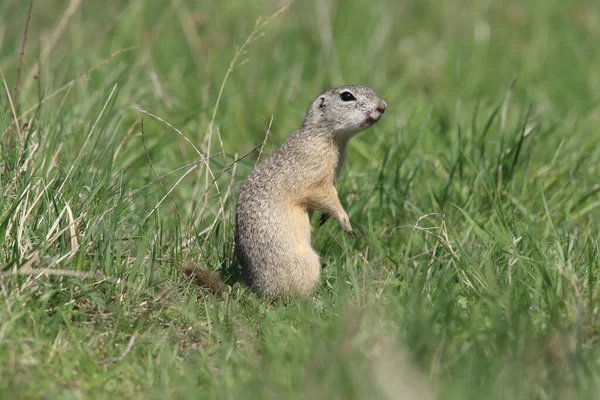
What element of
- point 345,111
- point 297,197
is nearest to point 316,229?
point 297,197

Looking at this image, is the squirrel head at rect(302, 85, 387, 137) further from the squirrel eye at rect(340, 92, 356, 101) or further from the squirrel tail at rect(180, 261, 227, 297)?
the squirrel tail at rect(180, 261, 227, 297)

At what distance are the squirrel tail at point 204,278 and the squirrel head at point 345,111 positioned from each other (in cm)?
104

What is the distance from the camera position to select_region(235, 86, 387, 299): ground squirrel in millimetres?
4414

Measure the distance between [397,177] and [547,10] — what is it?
4.49 meters

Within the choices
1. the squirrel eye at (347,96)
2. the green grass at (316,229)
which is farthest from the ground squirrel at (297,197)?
the green grass at (316,229)

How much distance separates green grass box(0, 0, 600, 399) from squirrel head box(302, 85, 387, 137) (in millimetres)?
561

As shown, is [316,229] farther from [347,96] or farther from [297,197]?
[347,96]

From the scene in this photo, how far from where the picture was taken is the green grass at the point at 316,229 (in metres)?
3.30

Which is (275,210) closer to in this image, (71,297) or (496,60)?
(71,297)

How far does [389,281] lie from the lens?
421cm

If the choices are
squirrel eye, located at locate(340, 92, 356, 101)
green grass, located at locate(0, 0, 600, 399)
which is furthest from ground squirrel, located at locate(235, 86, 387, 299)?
green grass, located at locate(0, 0, 600, 399)

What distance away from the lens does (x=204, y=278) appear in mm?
4246

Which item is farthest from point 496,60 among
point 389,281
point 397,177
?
point 389,281

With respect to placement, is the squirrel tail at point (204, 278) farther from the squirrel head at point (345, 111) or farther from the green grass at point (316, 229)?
the squirrel head at point (345, 111)
